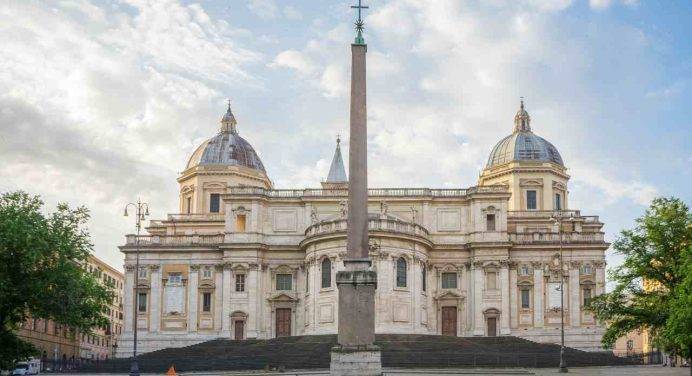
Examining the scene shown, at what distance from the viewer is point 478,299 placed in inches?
3091

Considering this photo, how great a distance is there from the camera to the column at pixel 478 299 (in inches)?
3073

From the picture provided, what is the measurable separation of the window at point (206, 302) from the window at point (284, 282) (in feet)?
19.7

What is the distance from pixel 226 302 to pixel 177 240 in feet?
24.1

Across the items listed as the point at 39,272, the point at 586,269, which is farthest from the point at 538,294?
the point at 39,272

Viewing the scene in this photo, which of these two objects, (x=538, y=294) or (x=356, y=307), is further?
(x=538, y=294)

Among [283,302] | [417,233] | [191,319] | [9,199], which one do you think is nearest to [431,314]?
[417,233]

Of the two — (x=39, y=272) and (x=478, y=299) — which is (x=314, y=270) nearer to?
(x=478, y=299)

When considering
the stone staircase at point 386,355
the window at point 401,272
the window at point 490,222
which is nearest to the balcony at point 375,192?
the window at point 490,222

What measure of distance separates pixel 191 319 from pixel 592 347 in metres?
33.6

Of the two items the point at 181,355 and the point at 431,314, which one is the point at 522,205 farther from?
the point at 181,355

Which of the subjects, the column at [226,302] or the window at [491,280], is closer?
the window at [491,280]

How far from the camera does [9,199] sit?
46.9 m

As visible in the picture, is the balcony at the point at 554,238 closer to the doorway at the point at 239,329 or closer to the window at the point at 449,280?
the window at the point at 449,280

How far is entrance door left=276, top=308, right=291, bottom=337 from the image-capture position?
79688 millimetres
